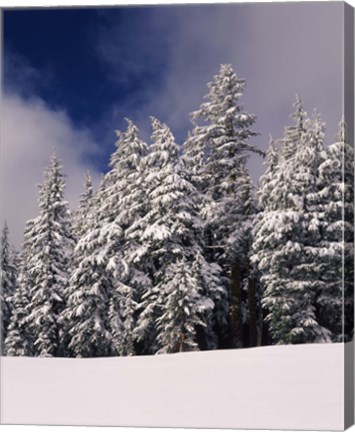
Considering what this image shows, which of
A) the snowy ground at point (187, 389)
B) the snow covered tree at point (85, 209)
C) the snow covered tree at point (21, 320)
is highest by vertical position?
the snow covered tree at point (85, 209)

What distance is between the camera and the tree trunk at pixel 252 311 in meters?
13.6

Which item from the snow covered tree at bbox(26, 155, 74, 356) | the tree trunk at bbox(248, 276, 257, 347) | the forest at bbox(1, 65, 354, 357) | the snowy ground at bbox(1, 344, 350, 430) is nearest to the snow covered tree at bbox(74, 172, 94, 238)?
the forest at bbox(1, 65, 354, 357)

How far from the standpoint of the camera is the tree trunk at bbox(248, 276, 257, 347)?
1355 centimetres

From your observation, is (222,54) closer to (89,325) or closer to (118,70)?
(118,70)

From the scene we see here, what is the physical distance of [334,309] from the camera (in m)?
13.0

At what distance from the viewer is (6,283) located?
1477cm

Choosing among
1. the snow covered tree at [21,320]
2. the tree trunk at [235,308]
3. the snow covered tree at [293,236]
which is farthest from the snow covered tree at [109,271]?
the snow covered tree at [293,236]

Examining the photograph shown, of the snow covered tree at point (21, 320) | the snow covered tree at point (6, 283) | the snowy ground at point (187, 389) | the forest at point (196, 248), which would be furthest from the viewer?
the snow covered tree at point (6, 283)

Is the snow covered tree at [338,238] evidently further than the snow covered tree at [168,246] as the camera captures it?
No

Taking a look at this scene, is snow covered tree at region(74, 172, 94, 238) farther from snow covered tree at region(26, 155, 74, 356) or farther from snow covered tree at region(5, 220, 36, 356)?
snow covered tree at region(5, 220, 36, 356)

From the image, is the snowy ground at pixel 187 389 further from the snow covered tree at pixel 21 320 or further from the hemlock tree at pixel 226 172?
the hemlock tree at pixel 226 172

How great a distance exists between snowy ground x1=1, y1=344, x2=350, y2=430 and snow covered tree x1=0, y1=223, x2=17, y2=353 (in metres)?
0.60

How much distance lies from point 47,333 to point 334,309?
444 cm

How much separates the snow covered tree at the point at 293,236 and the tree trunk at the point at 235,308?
0.35 metres
